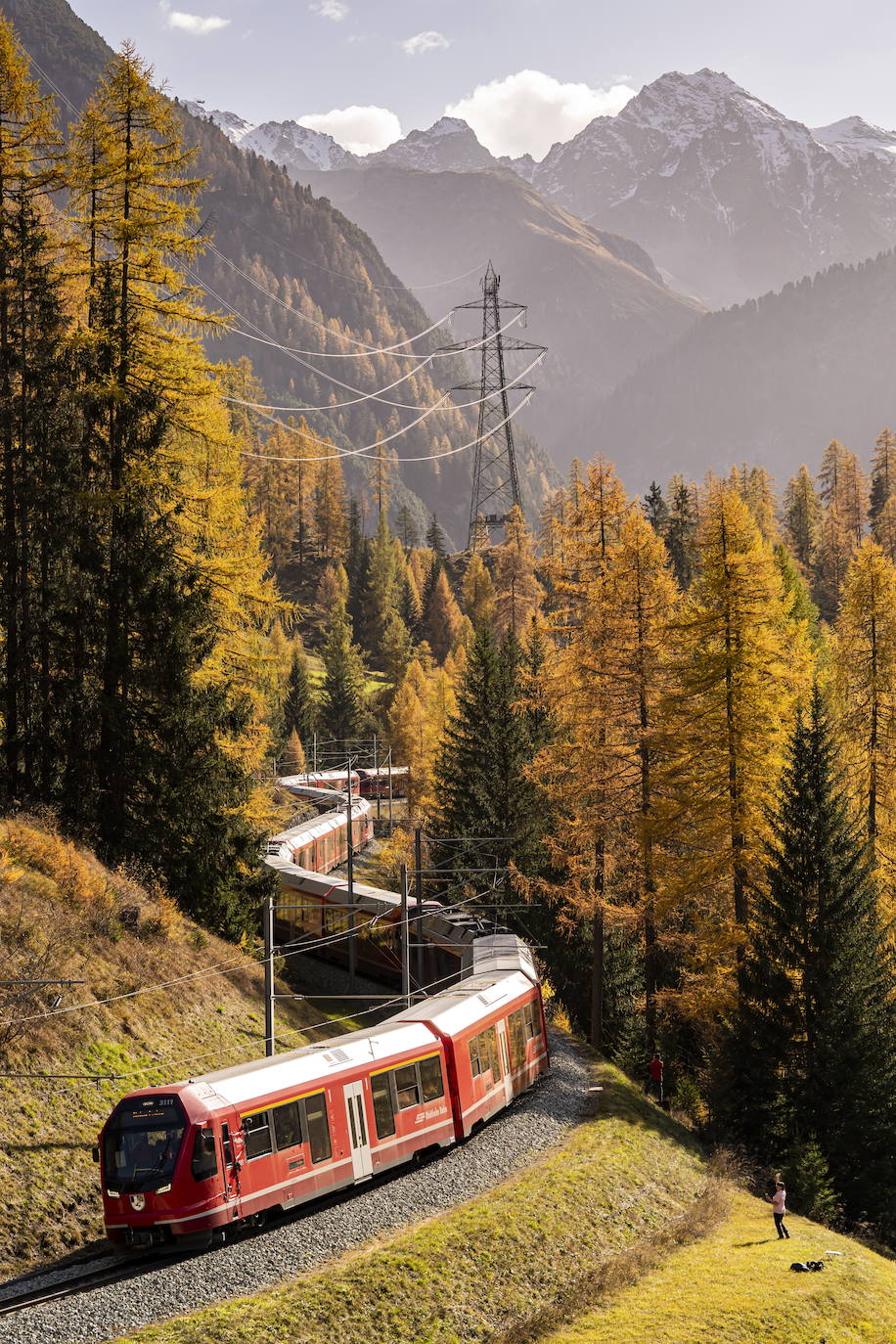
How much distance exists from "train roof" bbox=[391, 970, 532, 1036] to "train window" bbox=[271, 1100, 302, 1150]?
4835 mm

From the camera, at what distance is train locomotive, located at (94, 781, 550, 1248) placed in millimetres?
15930

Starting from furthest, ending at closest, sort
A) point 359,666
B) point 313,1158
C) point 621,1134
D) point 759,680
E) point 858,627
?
point 359,666 < point 858,627 < point 759,680 < point 621,1134 < point 313,1158

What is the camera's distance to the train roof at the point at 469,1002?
2264 centimetres

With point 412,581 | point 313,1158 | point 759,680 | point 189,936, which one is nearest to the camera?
point 313,1158

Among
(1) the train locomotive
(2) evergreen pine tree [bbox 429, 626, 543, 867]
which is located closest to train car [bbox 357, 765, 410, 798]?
(2) evergreen pine tree [bbox 429, 626, 543, 867]

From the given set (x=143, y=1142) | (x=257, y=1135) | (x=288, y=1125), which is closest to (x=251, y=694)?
(x=288, y=1125)

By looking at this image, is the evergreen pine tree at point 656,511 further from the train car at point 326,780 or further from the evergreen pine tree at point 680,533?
the train car at point 326,780

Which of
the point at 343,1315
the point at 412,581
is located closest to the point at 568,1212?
the point at 343,1315

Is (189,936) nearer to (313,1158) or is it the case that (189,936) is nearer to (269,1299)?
(313,1158)

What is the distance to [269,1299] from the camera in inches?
558

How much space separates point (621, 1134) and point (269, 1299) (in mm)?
10727

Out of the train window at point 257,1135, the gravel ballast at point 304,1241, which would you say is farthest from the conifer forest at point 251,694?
the train window at point 257,1135

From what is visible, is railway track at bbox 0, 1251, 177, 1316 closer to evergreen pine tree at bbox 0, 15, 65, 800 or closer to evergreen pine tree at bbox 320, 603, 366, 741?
evergreen pine tree at bbox 0, 15, 65, 800

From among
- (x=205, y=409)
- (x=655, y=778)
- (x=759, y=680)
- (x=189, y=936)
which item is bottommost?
(x=189, y=936)
